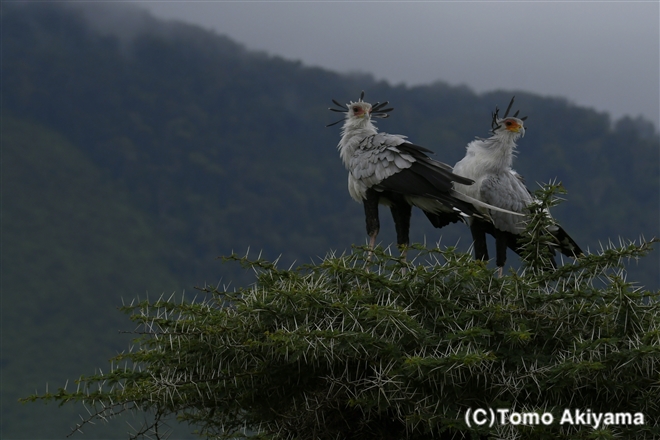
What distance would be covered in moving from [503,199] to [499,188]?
5.4 inches

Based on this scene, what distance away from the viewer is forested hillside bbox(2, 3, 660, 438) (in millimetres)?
68375

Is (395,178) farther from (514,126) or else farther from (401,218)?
(514,126)

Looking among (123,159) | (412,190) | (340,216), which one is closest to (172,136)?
(123,159)

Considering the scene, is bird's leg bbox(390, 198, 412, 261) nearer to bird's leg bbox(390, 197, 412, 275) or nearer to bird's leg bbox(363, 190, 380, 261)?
bird's leg bbox(390, 197, 412, 275)

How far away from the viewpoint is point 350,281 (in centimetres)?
692

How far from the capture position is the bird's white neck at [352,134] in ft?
32.4

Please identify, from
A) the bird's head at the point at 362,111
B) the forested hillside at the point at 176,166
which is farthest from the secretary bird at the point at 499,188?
the forested hillside at the point at 176,166

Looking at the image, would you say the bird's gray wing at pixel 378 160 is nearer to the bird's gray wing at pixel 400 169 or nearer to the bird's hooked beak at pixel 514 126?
the bird's gray wing at pixel 400 169

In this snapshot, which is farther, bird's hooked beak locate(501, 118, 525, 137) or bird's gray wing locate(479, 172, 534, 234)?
bird's hooked beak locate(501, 118, 525, 137)

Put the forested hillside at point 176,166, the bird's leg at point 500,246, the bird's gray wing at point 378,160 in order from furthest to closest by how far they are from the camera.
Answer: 1. the forested hillside at point 176,166
2. the bird's leg at point 500,246
3. the bird's gray wing at point 378,160

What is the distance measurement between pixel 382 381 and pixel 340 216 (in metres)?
74.1

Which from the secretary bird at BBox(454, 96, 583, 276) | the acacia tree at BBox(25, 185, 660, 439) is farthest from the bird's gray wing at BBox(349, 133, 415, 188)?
the acacia tree at BBox(25, 185, 660, 439)

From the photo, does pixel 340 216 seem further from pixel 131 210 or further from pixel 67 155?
pixel 67 155

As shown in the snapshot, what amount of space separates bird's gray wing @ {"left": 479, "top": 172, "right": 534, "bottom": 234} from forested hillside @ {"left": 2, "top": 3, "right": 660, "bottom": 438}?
43509 millimetres
